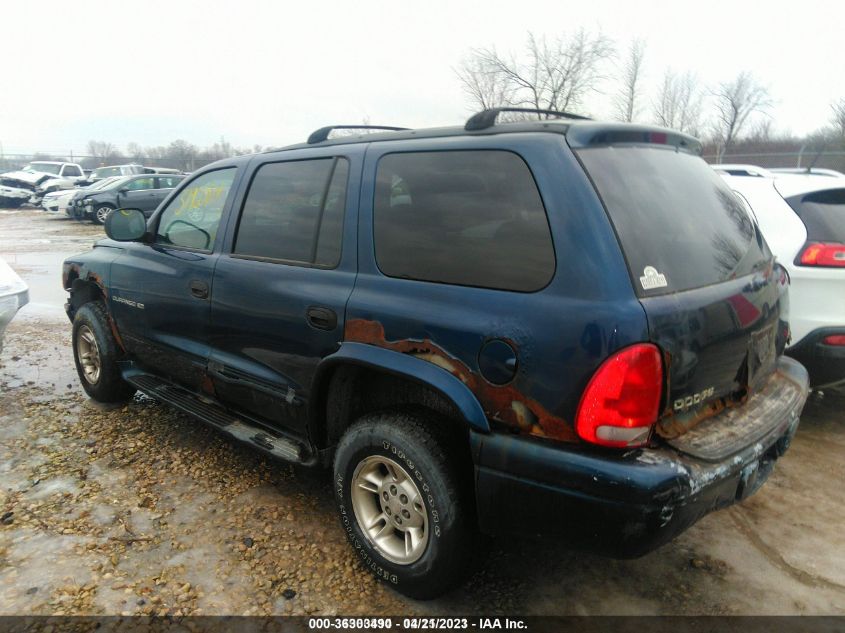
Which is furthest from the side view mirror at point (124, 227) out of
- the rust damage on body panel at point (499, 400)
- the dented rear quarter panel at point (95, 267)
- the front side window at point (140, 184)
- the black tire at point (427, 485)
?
the front side window at point (140, 184)

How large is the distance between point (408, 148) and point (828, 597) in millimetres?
2547

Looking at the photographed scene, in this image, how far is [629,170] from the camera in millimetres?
2262

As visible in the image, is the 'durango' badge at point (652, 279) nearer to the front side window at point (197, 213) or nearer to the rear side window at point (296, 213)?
the rear side window at point (296, 213)

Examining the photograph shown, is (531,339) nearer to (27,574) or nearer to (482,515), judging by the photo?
(482,515)

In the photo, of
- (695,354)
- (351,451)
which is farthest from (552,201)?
(351,451)

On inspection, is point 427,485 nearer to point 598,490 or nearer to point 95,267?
point 598,490

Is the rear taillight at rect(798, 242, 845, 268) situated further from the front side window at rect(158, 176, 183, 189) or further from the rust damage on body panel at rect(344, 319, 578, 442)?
the front side window at rect(158, 176, 183, 189)

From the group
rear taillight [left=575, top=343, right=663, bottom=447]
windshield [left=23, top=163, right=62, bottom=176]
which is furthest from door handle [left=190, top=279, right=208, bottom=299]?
windshield [left=23, top=163, right=62, bottom=176]

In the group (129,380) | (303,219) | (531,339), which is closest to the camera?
(531,339)

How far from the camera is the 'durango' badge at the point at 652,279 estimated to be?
202 cm

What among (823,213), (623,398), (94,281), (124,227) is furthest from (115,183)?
(623,398)

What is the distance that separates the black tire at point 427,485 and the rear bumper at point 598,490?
0.13 m

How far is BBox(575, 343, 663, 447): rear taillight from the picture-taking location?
1914 millimetres

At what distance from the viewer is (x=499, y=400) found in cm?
210
